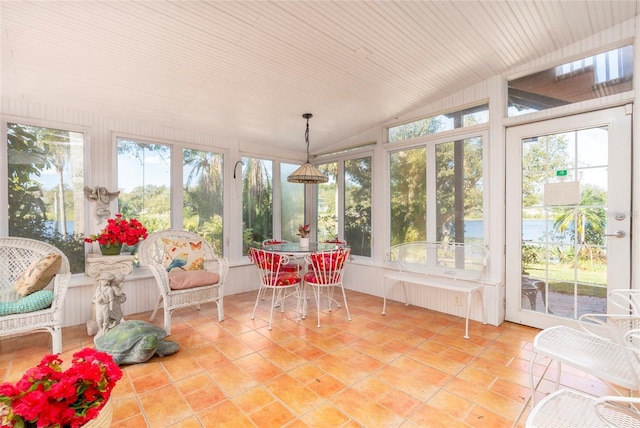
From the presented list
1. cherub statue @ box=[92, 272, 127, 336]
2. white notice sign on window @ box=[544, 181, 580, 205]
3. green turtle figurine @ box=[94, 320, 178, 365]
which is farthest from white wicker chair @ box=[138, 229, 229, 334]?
white notice sign on window @ box=[544, 181, 580, 205]

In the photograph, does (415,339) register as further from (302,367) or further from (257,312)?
(257,312)

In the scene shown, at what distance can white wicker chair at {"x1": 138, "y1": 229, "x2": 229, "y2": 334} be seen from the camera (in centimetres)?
291

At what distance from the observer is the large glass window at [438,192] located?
131 inches

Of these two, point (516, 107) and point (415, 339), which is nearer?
point (415, 339)

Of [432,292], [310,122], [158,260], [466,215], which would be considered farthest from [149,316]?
Result: [466,215]

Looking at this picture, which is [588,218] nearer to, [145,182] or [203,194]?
[203,194]

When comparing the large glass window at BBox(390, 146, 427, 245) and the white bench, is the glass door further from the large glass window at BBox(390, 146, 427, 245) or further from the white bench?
the large glass window at BBox(390, 146, 427, 245)

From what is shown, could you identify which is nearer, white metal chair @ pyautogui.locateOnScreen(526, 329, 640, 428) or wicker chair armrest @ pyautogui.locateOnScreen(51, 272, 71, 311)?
white metal chair @ pyautogui.locateOnScreen(526, 329, 640, 428)

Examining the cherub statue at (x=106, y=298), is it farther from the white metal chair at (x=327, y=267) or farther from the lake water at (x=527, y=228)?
the white metal chair at (x=327, y=267)

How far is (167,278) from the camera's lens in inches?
116

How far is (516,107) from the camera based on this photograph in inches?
120

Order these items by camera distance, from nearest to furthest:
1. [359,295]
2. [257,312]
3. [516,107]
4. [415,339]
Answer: [415,339] < [516,107] < [257,312] < [359,295]

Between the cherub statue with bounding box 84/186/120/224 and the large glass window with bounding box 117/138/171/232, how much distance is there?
174 millimetres

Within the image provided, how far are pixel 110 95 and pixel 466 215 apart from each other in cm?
396
